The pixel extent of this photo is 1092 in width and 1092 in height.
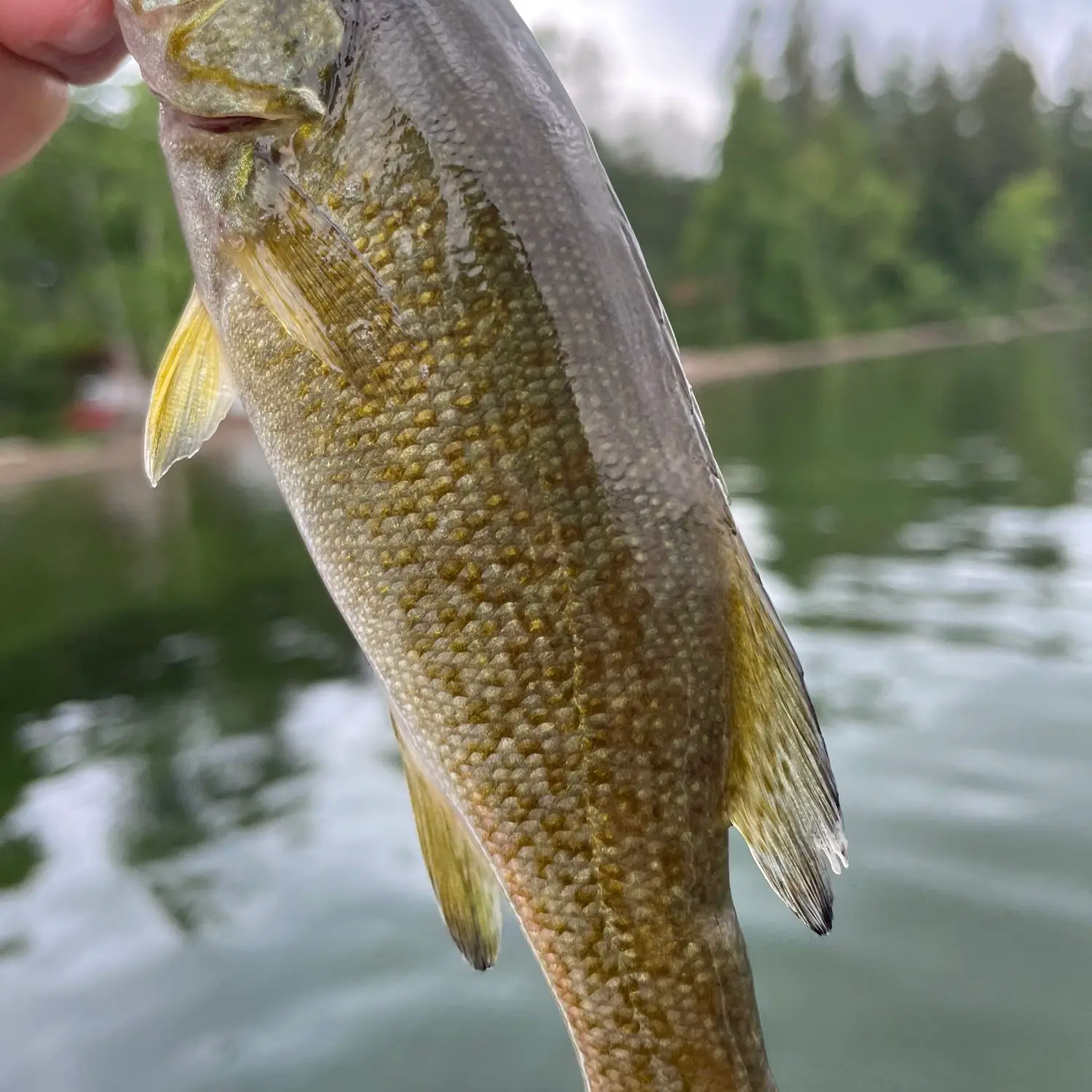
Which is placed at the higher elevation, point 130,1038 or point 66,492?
point 66,492

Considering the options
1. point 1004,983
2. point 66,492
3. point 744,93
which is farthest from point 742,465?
point 744,93

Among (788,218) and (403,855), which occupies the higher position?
(788,218)

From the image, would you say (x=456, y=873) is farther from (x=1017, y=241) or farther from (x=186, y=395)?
(x=1017, y=241)

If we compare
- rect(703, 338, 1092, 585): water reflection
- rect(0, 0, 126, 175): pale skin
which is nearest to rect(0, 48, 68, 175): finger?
rect(0, 0, 126, 175): pale skin

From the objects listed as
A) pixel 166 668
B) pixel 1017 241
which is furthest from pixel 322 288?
pixel 1017 241

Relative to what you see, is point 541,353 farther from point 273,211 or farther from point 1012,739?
point 1012,739

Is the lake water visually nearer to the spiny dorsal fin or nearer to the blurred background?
the blurred background

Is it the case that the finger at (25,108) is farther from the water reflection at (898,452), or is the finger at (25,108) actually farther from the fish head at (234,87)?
the water reflection at (898,452)
